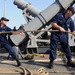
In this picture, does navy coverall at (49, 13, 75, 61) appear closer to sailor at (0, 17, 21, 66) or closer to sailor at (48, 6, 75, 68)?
sailor at (48, 6, 75, 68)

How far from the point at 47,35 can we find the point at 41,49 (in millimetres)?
1121

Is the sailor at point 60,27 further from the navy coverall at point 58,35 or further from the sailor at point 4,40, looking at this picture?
the sailor at point 4,40

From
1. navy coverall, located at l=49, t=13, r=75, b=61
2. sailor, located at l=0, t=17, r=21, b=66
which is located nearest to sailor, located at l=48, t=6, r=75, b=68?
navy coverall, located at l=49, t=13, r=75, b=61

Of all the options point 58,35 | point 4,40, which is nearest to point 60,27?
point 58,35

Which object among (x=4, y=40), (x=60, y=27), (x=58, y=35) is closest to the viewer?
(x=60, y=27)

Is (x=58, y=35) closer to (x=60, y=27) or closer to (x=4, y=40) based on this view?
(x=60, y=27)

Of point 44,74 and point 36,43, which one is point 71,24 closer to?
point 44,74

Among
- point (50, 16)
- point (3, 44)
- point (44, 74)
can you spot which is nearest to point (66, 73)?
point (44, 74)

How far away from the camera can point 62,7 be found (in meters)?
10.7

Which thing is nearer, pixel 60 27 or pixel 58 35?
pixel 60 27

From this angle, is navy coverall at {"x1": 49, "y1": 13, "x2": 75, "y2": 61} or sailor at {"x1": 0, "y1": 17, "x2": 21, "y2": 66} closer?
navy coverall at {"x1": 49, "y1": 13, "x2": 75, "y2": 61}

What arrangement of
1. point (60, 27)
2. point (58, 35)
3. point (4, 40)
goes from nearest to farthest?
point (60, 27), point (58, 35), point (4, 40)

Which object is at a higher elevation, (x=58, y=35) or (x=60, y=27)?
(x=60, y=27)

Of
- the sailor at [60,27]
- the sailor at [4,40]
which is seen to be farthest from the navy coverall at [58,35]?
the sailor at [4,40]
